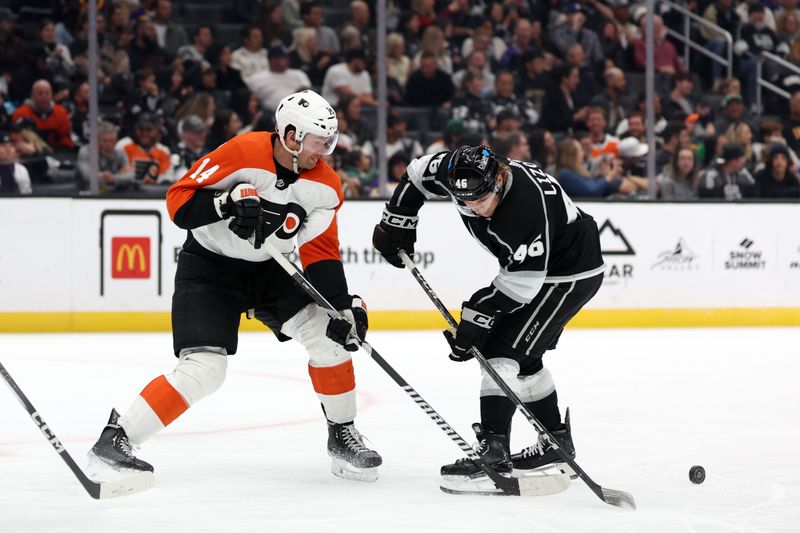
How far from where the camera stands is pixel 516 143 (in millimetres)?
8227

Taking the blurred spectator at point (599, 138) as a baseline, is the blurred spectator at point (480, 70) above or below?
above

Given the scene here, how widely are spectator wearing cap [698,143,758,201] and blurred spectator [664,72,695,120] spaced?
0.45 m

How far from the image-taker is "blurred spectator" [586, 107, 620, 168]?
8.38m

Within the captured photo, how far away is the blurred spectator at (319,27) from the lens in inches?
340

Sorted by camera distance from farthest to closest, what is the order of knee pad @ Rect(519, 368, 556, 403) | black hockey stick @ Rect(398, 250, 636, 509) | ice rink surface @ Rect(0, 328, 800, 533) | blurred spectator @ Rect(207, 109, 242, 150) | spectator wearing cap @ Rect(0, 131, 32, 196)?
1. blurred spectator @ Rect(207, 109, 242, 150)
2. spectator wearing cap @ Rect(0, 131, 32, 196)
3. knee pad @ Rect(519, 368, 556, 403)
4. black hockey stick @ Rect(398, 250, 636, 509)
5. ice rink surface @ Rect(0, 328, 800, 533)

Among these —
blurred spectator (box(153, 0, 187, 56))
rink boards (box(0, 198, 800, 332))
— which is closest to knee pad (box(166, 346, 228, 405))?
rink boards (box(0, 198, 800, 332))

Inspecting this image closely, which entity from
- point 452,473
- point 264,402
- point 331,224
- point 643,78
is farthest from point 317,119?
point 643,78

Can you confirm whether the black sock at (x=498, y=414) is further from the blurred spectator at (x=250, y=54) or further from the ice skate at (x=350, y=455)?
the blurred spectator at (x=250, y=54)

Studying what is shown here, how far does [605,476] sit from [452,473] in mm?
474

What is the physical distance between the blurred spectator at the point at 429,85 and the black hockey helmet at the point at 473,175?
535 centimetres

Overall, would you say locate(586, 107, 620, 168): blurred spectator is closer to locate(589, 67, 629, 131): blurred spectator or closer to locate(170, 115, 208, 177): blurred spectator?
locate(589, 67, 629, 131): blurred spectator

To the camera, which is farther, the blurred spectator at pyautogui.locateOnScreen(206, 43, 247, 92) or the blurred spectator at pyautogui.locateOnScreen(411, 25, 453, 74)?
the blurred spectator at pyautogui.locateOnScreen(411, 25, 453, 74)

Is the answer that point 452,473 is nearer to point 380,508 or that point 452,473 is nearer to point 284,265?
point 380,508

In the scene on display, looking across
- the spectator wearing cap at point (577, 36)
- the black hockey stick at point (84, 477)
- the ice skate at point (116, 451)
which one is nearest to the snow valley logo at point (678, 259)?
the spectator wearing cap at point (577, 36)
